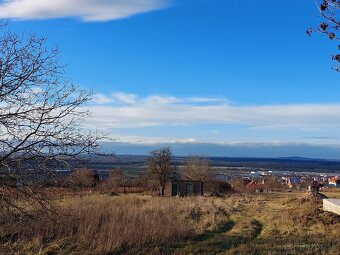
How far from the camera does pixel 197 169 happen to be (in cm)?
6272

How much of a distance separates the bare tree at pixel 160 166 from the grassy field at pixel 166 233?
27058 millimetres

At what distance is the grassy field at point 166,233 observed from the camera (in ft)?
47.6

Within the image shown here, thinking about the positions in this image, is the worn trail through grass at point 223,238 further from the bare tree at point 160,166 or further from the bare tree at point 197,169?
the bare tree at point 197,169

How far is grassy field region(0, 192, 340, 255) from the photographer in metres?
14.5

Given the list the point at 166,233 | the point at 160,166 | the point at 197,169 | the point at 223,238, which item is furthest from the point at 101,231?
the point at 197,169

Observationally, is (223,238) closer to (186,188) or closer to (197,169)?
(186,188)

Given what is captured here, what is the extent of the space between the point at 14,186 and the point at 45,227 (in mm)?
5283

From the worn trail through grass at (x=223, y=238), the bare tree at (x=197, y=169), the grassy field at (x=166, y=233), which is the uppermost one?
the bare tree at (x=197, y=169)

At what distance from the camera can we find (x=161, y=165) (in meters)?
53.0

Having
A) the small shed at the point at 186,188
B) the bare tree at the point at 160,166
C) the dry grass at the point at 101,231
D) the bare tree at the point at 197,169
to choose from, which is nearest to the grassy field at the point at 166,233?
the dry grass at the point at 101,231

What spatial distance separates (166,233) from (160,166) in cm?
Result: 3559

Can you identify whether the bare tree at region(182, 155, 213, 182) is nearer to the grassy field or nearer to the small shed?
the small shed

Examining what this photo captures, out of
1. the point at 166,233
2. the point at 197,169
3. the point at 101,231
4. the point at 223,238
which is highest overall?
the point at 197,169

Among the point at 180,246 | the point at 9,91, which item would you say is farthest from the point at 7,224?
the point at 180,246
